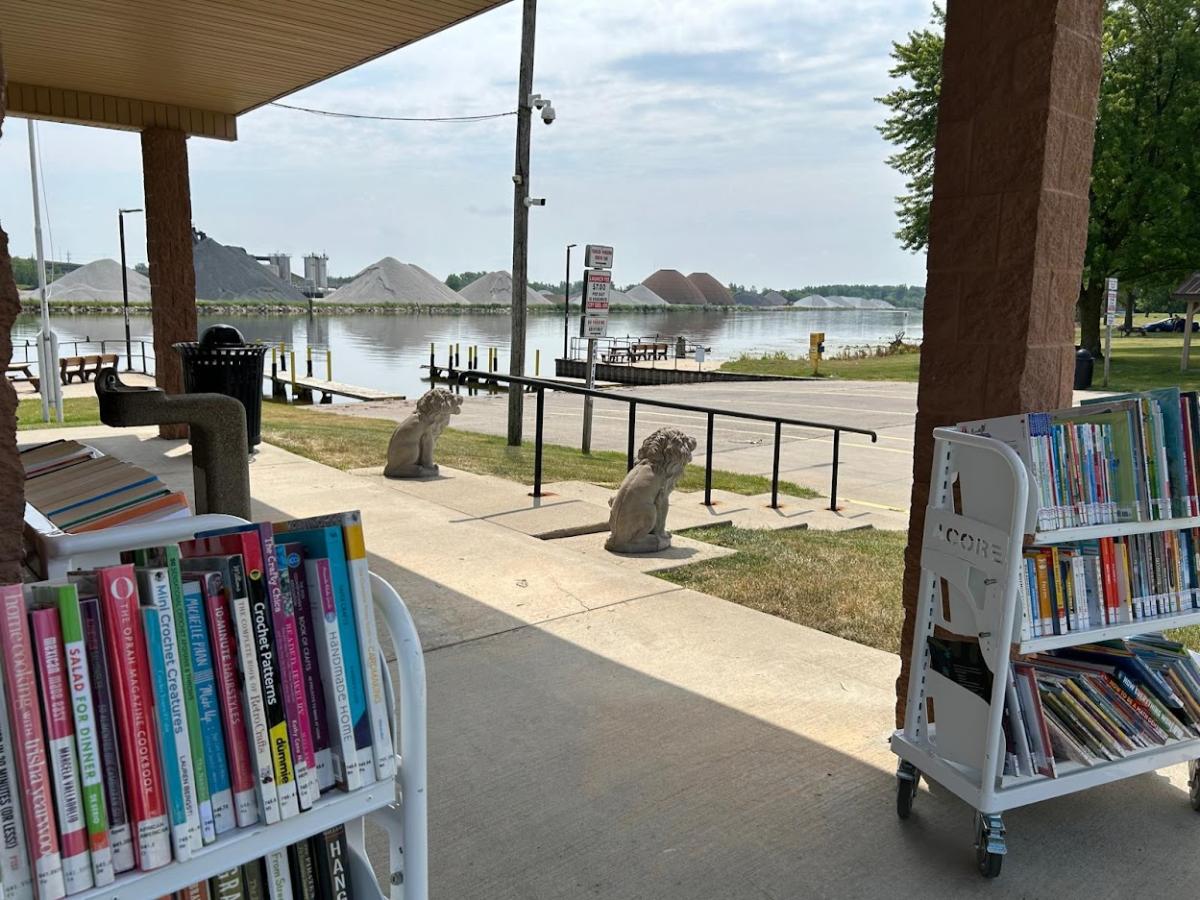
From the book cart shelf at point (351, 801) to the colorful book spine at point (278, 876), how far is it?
0.09 metres

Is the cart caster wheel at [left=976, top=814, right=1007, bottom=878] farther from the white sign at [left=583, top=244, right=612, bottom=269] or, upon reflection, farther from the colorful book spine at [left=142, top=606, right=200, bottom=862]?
the white sign at [left=583, top=244, right=612, bottom=269]

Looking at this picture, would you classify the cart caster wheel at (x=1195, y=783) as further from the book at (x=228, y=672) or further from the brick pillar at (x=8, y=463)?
the brick pillar at (x=8, y=463)

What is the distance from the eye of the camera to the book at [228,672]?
1.27 metres

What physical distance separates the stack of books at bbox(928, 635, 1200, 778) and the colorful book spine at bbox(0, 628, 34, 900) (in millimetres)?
2216

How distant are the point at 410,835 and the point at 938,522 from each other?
181cm

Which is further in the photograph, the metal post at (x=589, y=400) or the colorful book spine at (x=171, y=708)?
the metal post at (x=589, y=400)

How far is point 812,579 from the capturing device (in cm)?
540

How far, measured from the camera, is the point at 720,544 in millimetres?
6477

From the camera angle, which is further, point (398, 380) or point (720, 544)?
point (398, 380)

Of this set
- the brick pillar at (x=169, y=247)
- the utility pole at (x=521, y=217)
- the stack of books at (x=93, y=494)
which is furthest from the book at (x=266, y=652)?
the utility pole at (x=521, y=217)

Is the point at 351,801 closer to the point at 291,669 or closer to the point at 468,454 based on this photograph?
the point at 291,669

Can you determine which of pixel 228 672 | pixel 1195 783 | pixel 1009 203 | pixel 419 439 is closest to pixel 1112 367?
pixel 419 439

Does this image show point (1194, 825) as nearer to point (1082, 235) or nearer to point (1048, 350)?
point (1048, 350)

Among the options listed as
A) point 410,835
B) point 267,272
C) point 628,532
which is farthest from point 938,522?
point 267,272
